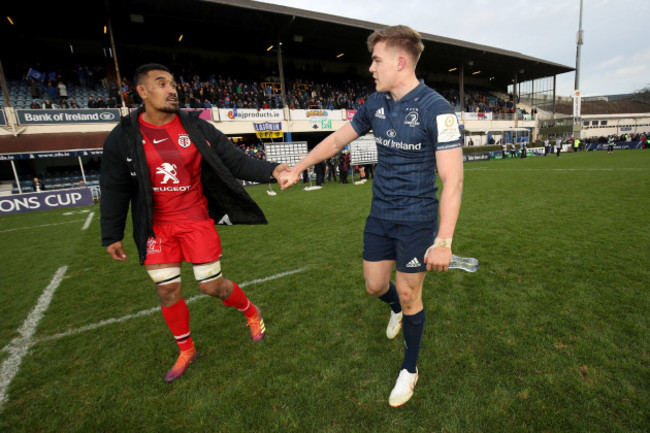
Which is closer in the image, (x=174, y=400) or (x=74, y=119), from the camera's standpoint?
(x=174, y=400)

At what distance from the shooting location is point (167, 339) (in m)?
3.08

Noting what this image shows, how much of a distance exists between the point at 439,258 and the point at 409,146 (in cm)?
A: 75

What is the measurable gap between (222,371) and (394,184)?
201 cm

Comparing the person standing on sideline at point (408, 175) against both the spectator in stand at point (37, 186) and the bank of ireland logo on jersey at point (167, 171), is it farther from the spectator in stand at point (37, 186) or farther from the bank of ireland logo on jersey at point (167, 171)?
the spectator in stand at point (37, 186)

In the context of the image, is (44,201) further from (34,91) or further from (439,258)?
(439,258)

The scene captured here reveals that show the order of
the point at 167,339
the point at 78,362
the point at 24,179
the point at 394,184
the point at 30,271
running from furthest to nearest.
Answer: the point at 24,179, the point at 30,271, the point at 167,339, the point at 78,362, the point at 394,184

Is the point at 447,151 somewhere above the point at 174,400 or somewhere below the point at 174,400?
above

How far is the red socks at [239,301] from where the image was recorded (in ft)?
9.31

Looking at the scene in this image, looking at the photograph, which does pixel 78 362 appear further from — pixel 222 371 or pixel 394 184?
pixel 394 184

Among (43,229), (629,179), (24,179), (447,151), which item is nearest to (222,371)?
(447,151)

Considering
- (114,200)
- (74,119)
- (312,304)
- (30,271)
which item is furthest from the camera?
(74,119)

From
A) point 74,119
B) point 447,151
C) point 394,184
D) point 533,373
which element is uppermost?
point 74,119

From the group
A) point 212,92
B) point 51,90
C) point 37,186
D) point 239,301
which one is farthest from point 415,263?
point 51,90

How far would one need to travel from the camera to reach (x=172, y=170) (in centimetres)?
246
